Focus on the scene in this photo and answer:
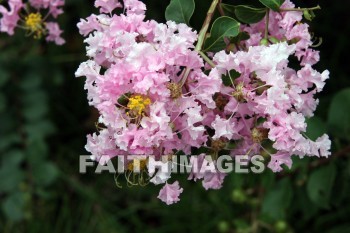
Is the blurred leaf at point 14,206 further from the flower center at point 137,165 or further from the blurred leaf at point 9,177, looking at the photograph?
the flower center at point 137,165

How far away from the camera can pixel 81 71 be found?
0.95 meters

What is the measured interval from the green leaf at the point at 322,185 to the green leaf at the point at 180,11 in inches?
28.5

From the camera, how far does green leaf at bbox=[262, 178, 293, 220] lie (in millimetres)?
1731

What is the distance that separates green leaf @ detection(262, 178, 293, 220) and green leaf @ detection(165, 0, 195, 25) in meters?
0.84

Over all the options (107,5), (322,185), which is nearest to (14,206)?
(322,185)

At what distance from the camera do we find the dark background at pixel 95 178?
69.7 inches

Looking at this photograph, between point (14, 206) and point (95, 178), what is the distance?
0.50m

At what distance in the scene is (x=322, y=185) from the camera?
1.57 m

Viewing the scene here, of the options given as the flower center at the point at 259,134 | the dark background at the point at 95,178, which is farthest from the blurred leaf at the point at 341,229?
the flower center at the point at 259,134

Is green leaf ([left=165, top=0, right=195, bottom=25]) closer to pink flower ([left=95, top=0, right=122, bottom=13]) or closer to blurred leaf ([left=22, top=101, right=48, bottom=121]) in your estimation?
pink flower ([left=95, top=0, right=122, bottom=13])

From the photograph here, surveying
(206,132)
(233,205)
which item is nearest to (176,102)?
(206,132)

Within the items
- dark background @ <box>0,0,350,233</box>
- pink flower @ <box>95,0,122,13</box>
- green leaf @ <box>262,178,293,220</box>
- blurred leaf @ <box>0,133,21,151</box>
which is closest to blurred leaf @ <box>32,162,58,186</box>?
dark background @ <box>0,0,350,233</box>

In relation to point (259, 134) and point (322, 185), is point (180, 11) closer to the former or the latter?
point (259, 134)

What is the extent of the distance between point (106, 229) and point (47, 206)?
11.0 inches
